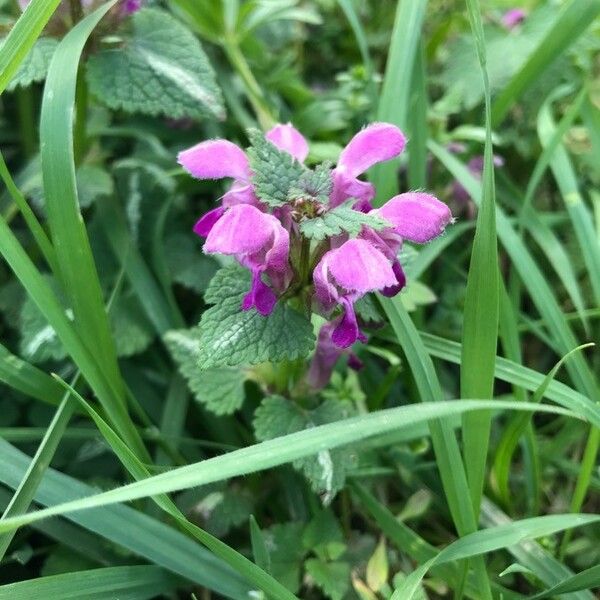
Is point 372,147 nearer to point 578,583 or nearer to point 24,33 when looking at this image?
point 24,33

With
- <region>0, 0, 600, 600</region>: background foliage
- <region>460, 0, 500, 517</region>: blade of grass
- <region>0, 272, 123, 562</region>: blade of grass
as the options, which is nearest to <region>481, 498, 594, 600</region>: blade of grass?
<region>0, 0, 600, 600</region>: background foliage

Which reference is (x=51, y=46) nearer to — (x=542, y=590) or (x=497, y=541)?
(x=497, y=541)

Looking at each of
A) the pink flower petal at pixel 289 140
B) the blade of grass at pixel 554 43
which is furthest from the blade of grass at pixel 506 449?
the blade of grass at pixel 554 43

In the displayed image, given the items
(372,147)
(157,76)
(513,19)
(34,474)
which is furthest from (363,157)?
(513,19)

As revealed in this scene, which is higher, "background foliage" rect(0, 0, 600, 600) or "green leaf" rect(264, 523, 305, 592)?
"background foliage" rect(0, 0, 600, 600)

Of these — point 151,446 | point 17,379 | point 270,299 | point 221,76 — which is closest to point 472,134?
point 221,76

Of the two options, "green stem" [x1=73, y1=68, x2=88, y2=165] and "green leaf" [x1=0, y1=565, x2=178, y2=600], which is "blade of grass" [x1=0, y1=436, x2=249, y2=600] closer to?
"green leaf" [x1=0, y1=565, x2=178, y2=600]
